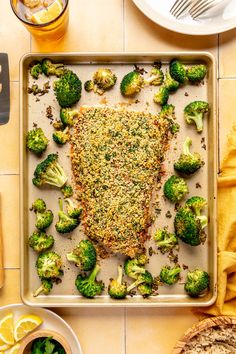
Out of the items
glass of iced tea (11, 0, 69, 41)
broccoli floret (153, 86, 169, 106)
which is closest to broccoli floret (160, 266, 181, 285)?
broccoli floret (153, 86, 169, 106)

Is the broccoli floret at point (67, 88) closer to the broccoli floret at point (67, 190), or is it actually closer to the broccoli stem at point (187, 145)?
the broccoli floret at point (67, 190)

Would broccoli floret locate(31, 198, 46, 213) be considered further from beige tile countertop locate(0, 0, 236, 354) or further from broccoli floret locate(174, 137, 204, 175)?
broccoli floret locate(174, 137, 204, 175)

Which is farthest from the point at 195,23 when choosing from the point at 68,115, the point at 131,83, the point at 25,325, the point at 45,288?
the point at 25,325

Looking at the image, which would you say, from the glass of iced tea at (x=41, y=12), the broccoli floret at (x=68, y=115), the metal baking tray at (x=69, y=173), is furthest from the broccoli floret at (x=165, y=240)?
the glass of iced tea at (x=41, y=12)

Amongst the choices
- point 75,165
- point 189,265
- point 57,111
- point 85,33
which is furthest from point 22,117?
point 189,265

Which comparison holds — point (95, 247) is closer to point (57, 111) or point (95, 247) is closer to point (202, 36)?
point (57, 111)
